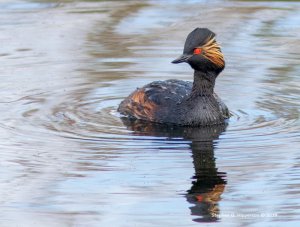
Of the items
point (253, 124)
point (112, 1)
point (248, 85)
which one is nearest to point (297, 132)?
point (253, 124)

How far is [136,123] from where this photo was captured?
38.1 feet

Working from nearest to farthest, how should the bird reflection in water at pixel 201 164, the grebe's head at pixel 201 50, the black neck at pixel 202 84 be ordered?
the bird reflection in water at pixel 201 164 < the grebe's head at pixel 201 50 < the black neck at pixel 202 84

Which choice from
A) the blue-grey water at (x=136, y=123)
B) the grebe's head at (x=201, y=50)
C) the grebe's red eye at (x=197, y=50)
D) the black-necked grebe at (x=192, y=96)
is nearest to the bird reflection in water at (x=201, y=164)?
the blue-grey water at (x=136, y=123)

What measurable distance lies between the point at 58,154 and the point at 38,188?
103 cm

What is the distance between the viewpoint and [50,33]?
16016 millimetres

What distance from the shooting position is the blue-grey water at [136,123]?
8.51 meters

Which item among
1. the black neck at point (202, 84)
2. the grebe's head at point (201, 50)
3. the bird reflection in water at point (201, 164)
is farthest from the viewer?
the black neck at point (202, 84)

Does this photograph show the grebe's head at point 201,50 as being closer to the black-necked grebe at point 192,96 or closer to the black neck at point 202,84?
the black-necked grebe at point 192,96

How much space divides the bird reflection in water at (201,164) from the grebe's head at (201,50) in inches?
28.0

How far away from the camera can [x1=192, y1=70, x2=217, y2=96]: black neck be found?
38.1 feet

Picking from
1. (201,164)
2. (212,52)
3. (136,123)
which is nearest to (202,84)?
(212,52)

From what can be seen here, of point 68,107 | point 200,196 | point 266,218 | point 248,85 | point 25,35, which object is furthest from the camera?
point 25,35

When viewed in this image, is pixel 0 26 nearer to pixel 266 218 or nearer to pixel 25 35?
pixel 25 35

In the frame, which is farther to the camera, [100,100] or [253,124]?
[100,100]
